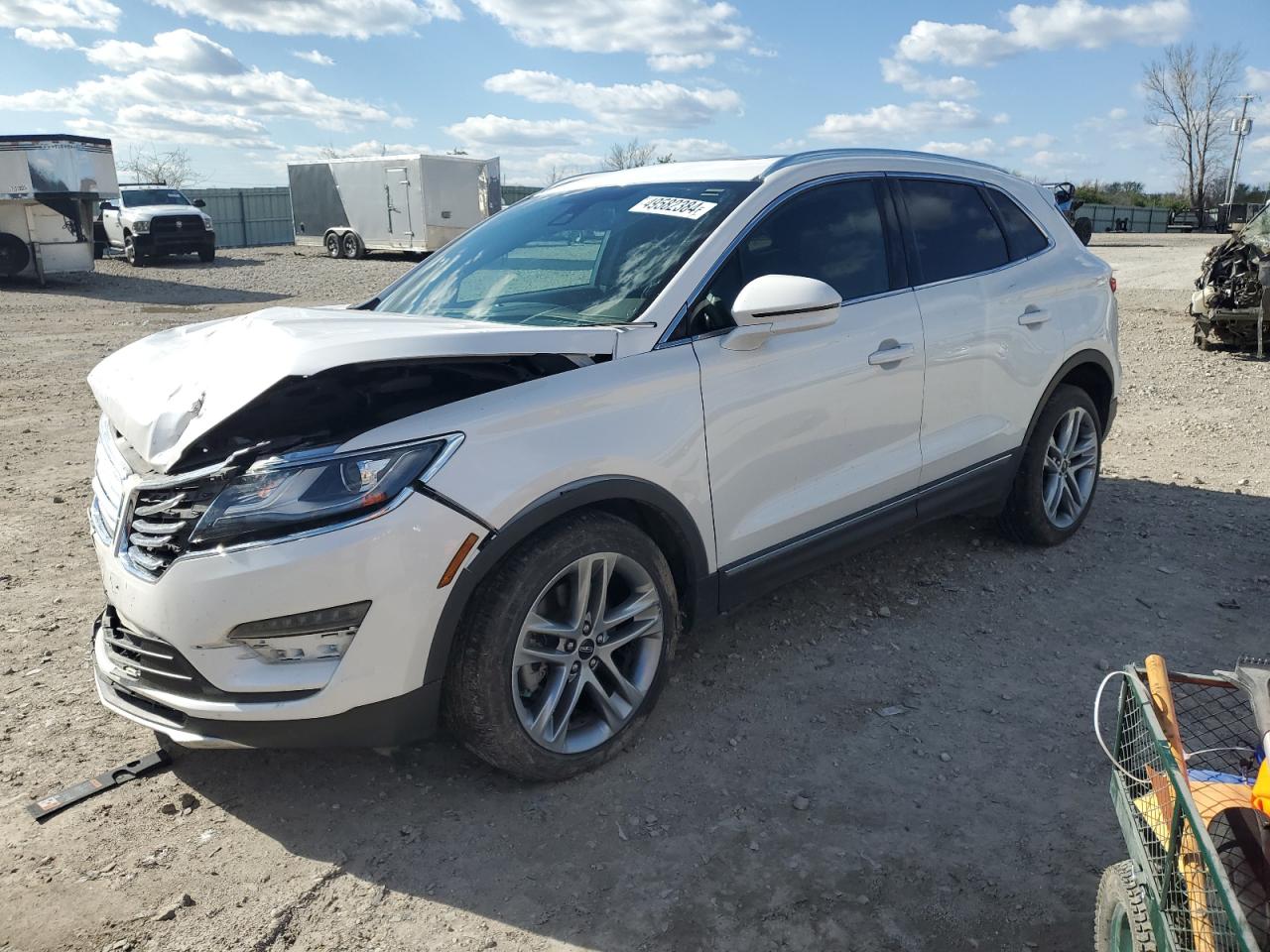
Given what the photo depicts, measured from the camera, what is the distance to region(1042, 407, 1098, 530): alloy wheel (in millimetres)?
5047

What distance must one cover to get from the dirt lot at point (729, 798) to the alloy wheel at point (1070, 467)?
216 mm

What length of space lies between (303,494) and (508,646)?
0.72 m

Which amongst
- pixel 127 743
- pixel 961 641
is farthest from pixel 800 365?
pixel 127 743

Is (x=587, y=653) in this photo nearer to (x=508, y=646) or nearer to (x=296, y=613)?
(x=508, y=646)

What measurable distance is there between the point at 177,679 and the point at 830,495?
233 centimetres

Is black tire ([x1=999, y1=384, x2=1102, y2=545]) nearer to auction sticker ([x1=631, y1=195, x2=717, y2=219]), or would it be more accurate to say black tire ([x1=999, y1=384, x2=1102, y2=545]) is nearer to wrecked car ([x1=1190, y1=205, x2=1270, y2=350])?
auction sticker ([x1=631, y1=195, x2=717, y2=219])

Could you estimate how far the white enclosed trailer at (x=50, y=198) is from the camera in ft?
56.9

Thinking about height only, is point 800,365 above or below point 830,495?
above

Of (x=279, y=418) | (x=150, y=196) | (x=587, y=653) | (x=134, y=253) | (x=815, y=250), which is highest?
(x=150, y=196)

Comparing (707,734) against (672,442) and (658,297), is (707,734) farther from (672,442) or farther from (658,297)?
(658,297)

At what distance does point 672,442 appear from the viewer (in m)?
3.19

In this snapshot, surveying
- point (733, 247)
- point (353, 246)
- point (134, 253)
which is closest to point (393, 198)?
point (353, 246)

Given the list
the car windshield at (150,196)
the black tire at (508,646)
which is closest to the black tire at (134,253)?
the car windshield at (150,196)

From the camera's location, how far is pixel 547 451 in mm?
2881
